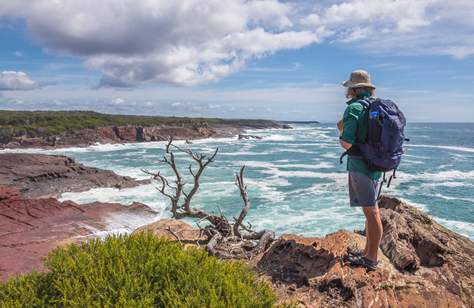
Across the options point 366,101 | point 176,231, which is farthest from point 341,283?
point 176,231

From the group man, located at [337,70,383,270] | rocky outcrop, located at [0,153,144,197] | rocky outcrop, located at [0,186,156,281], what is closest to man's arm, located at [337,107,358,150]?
man, located at [337,70,383,270]

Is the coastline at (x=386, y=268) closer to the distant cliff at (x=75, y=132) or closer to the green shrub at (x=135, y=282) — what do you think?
the green shrub at (x=135, y=282)

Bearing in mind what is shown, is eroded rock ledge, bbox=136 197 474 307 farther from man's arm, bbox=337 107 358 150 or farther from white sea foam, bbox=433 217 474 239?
white sea foam, bbox=433 217 474 239

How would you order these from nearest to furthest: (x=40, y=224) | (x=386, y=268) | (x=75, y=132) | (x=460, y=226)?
(x=386, y=268), (x=40, y=224), (x=460, y=226), (x=75, y=132)

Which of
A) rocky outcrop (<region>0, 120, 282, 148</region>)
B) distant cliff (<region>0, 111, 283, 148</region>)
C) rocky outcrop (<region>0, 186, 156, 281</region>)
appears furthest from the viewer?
distant cliff (<region>0, 111, 283, 148</region>)

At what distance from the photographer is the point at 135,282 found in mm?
3195

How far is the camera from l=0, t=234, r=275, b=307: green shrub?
3.10 meters

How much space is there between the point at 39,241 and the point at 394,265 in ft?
45.8

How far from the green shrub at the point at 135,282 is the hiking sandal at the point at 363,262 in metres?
1.54

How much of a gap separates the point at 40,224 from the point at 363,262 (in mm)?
16062

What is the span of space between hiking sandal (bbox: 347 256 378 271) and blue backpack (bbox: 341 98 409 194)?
3.81ft

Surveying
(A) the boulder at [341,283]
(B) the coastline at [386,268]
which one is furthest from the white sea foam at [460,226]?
(A) the boulder at [341,283]

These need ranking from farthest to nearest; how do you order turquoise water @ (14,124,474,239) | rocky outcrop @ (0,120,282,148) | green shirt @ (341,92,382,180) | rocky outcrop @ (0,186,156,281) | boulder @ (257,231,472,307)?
1. rocky outcrop @ (0,120,282,148)
2. turquoise water @ (14,124,474,239)
3. rocky outcrop @ (0,186,156,281)
4. boulder @ (257,231,472,307)
5. green shirt @ (341,92,382,180)

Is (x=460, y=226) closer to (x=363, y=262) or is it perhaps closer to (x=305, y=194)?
(x=305, y=194)
